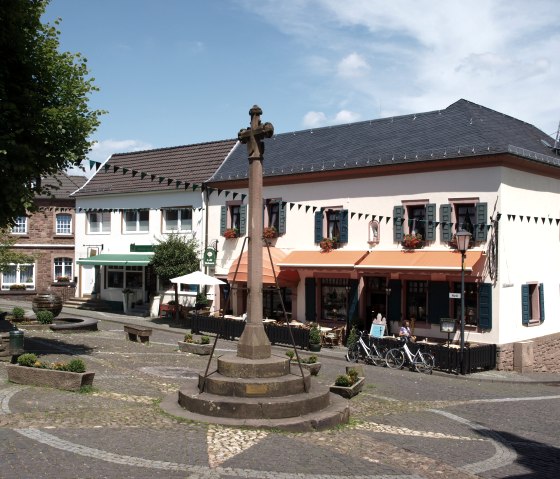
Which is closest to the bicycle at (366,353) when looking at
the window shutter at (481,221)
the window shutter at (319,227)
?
the window shutter at (481,221)

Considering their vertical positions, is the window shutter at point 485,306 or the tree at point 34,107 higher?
the tree at point 34,107

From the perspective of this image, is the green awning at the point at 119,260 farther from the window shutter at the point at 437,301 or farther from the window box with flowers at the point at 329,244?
the window shutter at the point at 437,301

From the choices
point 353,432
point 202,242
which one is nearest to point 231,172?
point 202,242

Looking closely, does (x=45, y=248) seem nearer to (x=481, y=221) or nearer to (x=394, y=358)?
(x=394, y=358)

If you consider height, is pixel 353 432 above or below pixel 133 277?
below

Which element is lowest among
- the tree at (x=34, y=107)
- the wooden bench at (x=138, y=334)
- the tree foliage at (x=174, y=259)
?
the wooden bench at (x=138, y=334)

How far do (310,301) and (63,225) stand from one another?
2239 centimetres

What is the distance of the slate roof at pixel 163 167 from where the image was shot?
35.3 meters

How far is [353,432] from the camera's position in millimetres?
12062

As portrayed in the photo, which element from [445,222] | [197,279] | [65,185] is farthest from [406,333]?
[65,185]

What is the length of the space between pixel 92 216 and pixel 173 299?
8.41 metres

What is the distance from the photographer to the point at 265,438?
36.3 ft

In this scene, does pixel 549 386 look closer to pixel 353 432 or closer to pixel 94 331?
pixel 353 432

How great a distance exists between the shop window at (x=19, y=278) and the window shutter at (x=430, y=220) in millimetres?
28083
